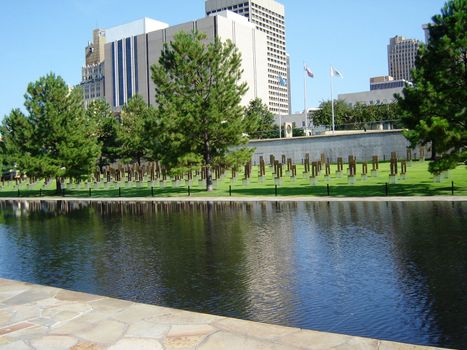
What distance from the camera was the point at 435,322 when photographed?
848 centimetres

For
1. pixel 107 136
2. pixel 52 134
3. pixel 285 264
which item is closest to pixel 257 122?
pixel 52 134

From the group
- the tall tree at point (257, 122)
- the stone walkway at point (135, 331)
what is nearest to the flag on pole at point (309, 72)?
the tall tree at point (257, 122)

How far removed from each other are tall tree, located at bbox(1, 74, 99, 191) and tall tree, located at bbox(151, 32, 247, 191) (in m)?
11.3

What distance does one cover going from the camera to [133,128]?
66375 millimetres

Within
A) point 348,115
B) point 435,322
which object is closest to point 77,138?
point 435,322

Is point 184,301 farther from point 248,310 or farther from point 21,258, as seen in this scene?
point 21,258

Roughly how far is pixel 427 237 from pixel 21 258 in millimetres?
13193

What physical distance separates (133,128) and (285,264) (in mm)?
55500

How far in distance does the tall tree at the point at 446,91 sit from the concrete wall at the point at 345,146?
109 feet

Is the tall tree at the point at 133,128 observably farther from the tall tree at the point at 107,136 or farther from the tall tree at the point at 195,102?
the tall tree at the point at 195,102

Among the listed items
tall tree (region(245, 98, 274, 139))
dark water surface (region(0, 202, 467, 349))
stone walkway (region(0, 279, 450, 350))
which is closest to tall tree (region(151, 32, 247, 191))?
tall tree (region(245, 98, 274, 139))

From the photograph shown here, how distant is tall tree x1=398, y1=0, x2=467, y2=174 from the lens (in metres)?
28.8

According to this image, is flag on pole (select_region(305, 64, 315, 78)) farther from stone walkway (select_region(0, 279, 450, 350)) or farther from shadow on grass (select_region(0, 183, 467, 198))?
stone walkway (select_region(0, 279, 450, 350))

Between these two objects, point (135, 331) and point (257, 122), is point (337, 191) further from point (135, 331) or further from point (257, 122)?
point (135, 331)
